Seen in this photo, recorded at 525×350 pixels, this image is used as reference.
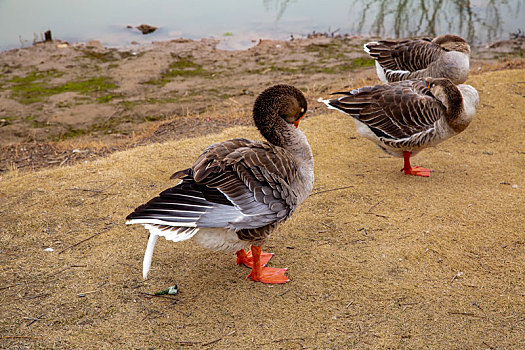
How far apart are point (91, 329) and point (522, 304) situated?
3242mm

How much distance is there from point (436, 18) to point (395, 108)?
38.7 ft

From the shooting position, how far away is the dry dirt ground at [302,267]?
3.42m

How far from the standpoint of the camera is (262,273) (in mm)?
4059

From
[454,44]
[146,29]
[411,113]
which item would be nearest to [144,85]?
[146,29]

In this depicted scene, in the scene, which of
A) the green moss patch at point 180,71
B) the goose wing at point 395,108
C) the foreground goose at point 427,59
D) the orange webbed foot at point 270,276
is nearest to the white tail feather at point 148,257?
the orange webbed foot at point 270,276

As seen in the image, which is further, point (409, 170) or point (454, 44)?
point (454, 44)

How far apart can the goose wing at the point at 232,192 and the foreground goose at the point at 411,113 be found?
2.25m

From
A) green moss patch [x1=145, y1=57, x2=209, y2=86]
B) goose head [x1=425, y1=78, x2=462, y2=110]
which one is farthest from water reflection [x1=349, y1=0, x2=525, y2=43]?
goose head [x1=425, y1=78, x2=462, y2=110]

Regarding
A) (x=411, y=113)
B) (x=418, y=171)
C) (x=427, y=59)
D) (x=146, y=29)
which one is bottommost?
(x=418, y=171)

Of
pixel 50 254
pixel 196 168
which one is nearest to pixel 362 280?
pixel 196 168

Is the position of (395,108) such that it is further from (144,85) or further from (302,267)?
(144,85)

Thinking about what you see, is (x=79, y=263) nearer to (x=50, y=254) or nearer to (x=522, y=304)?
(x=50, y=254)

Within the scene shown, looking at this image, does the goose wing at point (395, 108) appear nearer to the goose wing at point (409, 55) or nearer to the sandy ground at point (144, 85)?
the goose wing at point (409, 55)

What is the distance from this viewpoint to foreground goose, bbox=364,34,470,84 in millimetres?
7207
